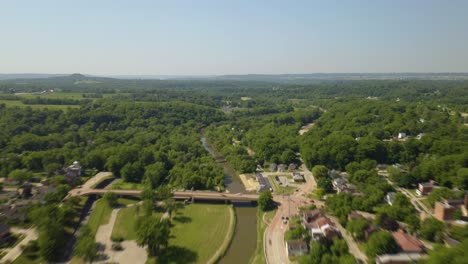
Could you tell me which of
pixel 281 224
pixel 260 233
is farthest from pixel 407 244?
pixel 260 233

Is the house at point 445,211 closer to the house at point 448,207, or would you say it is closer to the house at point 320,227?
the house at point 448,207

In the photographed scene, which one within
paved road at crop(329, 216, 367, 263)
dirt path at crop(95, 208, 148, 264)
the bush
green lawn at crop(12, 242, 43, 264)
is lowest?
dirt path at crop(95, 208, 148, 264)

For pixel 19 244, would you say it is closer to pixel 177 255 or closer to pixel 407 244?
pixel 177 255

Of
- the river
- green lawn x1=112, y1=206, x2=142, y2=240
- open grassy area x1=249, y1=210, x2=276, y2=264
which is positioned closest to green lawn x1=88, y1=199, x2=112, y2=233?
green lawn x1=112, y1=206, x2=142, y2=240

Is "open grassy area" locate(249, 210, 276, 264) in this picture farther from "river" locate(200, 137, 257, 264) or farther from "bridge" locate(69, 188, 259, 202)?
"bridge" locate(69, 188, 259, 202)

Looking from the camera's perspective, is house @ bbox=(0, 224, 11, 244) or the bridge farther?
the bridge

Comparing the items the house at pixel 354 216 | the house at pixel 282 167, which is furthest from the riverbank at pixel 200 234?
the house at pixel 282 167
